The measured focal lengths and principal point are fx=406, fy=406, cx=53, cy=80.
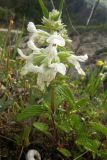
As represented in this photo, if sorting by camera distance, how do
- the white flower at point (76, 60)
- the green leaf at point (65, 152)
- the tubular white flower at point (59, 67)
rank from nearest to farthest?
the tubular white flower at point (59, 67)
the white flower at point (76, 60)
the green leaf at point (65, 152)

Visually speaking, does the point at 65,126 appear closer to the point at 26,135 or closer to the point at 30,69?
the point at 26,135

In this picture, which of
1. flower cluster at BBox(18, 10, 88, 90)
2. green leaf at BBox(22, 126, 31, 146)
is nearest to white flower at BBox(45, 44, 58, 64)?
flower cluster at BBox(18, 10, 88, 90)

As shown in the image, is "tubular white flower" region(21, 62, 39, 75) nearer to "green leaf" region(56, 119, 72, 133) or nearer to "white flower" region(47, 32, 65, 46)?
"white flower" region(47, 32, 65, 46)

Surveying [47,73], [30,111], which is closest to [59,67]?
[47,73]

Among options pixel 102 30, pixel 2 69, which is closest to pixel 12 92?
pixel 2 69

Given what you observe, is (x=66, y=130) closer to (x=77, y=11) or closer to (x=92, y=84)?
(x=92, y=84)

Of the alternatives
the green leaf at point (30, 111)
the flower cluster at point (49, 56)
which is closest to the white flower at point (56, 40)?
the flower cluster at point (49, 56)

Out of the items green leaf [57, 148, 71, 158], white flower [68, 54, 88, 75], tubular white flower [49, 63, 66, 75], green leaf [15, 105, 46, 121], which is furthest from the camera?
green leaf [57, 148, 71, 158]

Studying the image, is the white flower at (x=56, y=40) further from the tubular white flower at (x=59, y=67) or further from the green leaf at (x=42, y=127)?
the green leaf at (x=42, y=127)
